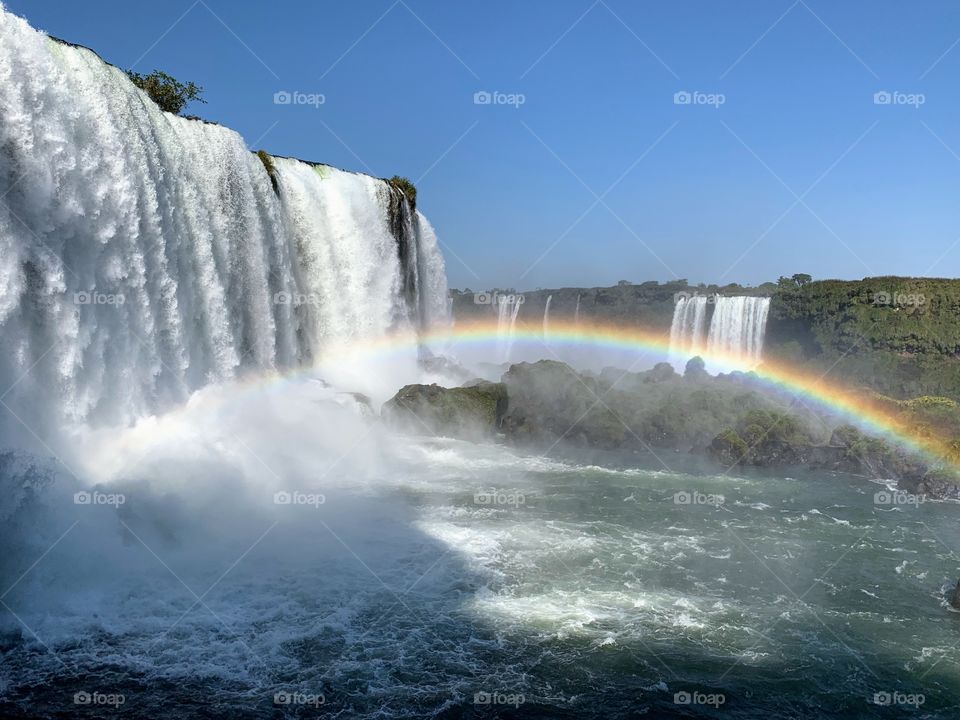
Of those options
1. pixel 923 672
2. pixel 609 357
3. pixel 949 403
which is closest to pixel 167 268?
pixel 923 672

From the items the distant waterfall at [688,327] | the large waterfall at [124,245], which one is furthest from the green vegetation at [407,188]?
the distant waterfall at [688,327]

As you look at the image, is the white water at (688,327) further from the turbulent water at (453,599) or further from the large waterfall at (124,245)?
the turbulent water at (453,599)

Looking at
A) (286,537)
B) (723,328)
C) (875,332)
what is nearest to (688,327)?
(723,328)

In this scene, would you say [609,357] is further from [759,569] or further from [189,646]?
[189,646]

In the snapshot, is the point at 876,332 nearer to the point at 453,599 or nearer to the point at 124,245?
the point at 453,599

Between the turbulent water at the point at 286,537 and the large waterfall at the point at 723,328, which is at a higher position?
the large waterfall at the point at 723,328
